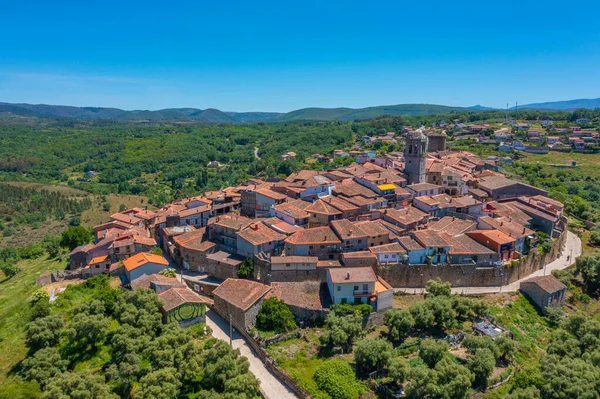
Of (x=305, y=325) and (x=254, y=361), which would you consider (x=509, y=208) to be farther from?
(x=254, y=361)

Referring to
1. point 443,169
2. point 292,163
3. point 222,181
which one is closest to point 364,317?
point 443,169

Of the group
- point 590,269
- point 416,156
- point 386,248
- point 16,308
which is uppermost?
point 416,156

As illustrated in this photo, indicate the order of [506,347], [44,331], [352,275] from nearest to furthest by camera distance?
[506,347] < [44,331] < [352,275]

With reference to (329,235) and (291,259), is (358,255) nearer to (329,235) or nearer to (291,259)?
(329,235)

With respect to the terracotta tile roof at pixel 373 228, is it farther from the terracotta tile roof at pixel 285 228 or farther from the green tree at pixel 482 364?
the green tree at pixel 482 364

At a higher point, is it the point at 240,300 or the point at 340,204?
the point at 340,204

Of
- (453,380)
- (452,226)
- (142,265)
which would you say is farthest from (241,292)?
(452,226)

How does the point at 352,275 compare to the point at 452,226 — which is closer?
the point at 352,275
